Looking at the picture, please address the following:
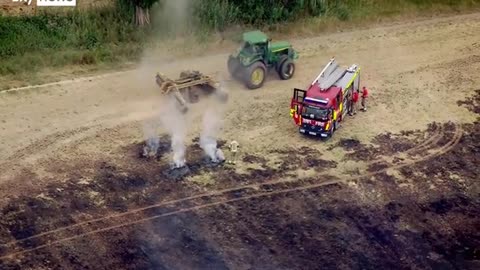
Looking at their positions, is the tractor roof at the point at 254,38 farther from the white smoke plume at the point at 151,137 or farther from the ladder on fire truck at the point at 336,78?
the white smoke plume at the point at 151,137

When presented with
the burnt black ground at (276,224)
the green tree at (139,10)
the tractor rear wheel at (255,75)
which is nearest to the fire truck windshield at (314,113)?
the burnt black ground at (276,224)

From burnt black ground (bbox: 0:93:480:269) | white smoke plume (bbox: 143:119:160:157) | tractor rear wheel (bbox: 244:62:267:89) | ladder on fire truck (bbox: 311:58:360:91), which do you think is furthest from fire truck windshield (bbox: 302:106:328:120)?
white smoke plume (bbox: 143:119:160:157)

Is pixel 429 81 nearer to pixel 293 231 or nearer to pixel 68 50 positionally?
pixel 293 231

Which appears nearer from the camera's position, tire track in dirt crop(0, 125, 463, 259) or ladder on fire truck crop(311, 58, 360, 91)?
tire track in dirt crop(0, 125, 463, 259)

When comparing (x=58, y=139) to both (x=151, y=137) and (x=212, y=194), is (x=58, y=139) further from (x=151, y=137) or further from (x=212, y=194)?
(x=212, y=194)

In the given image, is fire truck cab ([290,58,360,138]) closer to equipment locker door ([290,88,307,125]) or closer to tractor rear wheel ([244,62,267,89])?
Result: equipment locker door ([290,88,307,125])

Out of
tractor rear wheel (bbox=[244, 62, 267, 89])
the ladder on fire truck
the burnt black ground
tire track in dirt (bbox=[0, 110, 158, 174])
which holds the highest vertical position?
the ladder on fire truck

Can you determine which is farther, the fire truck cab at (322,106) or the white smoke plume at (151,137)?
the fire truck cab at (322,106)

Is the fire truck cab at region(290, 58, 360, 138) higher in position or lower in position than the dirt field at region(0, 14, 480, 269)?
higher
